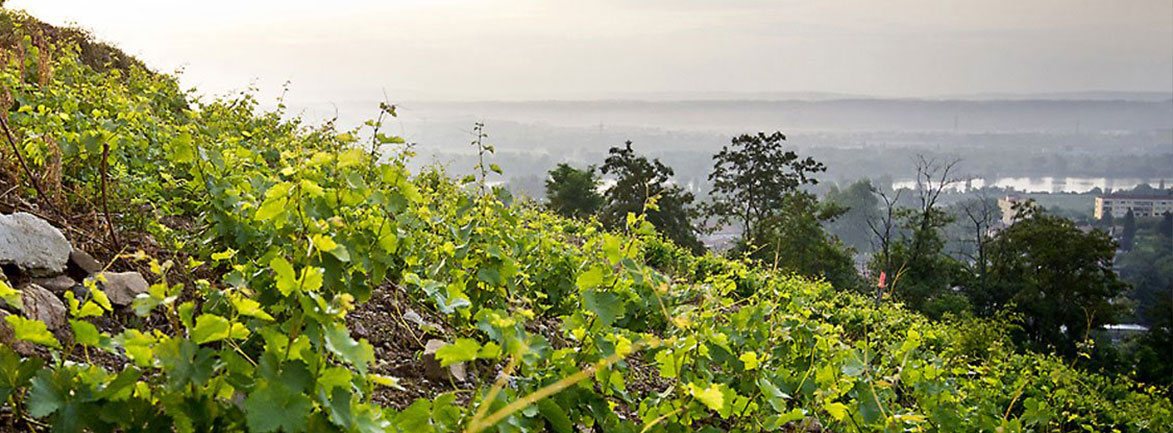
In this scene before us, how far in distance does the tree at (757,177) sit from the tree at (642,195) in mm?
1854

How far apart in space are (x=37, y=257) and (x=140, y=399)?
136 centimetres

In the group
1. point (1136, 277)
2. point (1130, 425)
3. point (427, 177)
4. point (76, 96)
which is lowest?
point (1136, 277)

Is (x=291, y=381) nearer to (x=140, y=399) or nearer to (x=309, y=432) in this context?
(x=309, y=432)

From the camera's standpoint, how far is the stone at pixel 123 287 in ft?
7.59

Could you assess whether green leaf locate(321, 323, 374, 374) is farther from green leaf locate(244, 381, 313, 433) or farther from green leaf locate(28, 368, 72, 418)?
green leaf locate(28, 368, 72, 418)

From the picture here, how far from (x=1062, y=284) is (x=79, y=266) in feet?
88.7

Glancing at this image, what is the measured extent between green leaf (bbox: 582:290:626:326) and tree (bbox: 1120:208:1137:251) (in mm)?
51859

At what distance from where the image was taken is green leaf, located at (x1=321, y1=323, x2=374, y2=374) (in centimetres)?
122

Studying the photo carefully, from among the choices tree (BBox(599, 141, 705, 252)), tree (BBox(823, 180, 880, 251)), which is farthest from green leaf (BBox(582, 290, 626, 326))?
tree (BBox(823, 180, 880, 251))

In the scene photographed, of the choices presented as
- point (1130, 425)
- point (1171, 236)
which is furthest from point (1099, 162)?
point (1130, 425)

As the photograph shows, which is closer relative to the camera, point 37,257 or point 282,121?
point 37,257

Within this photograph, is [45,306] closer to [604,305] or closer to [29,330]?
[29,330]

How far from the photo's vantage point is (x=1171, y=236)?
45.7 m

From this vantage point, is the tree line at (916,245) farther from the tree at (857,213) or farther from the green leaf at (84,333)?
the green leaf at (84,333)
